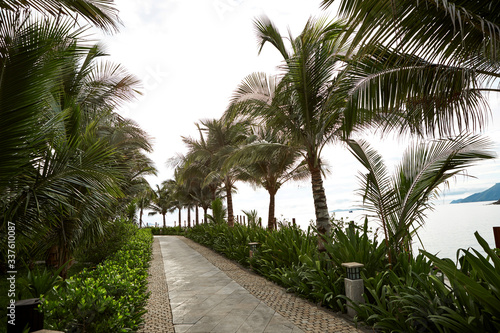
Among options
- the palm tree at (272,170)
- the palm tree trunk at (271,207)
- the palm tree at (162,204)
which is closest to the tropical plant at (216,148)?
the palm tree at (272,170)

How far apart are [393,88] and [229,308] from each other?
13.6 feet

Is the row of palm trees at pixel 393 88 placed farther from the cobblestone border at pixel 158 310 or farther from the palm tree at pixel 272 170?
the palm tree at pixel 272 170

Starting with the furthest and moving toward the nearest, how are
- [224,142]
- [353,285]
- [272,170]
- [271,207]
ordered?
1. [224,142]
2. [271,207]
3. [272,170]
4. [353,285]

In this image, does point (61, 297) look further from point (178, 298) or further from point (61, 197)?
point (178, 298)

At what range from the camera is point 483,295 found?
241 centimetres

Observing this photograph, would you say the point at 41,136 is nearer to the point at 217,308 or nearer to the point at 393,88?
the point at 217,308

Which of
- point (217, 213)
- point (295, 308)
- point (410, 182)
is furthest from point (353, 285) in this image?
point (217, 213)

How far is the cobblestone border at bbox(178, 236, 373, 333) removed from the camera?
154 inches

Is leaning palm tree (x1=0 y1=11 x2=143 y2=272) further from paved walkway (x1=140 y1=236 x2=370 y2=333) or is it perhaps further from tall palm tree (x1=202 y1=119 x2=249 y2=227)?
tall palm tree (x1=202 y1=119 x2=249 y2=227)

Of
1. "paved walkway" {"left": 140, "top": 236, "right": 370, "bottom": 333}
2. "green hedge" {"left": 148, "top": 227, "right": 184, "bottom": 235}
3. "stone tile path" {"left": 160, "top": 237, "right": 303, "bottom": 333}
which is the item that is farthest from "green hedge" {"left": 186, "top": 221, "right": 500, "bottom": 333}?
"green hedge" {"left": 148, "top": 227, "right": 184, "bottom": 235}

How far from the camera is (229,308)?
16.0ft

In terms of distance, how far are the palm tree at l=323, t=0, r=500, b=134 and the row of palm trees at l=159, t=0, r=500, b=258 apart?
0.01m

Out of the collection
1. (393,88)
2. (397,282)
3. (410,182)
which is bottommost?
(397,282)

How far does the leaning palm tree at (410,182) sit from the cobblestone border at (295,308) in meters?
1.22
